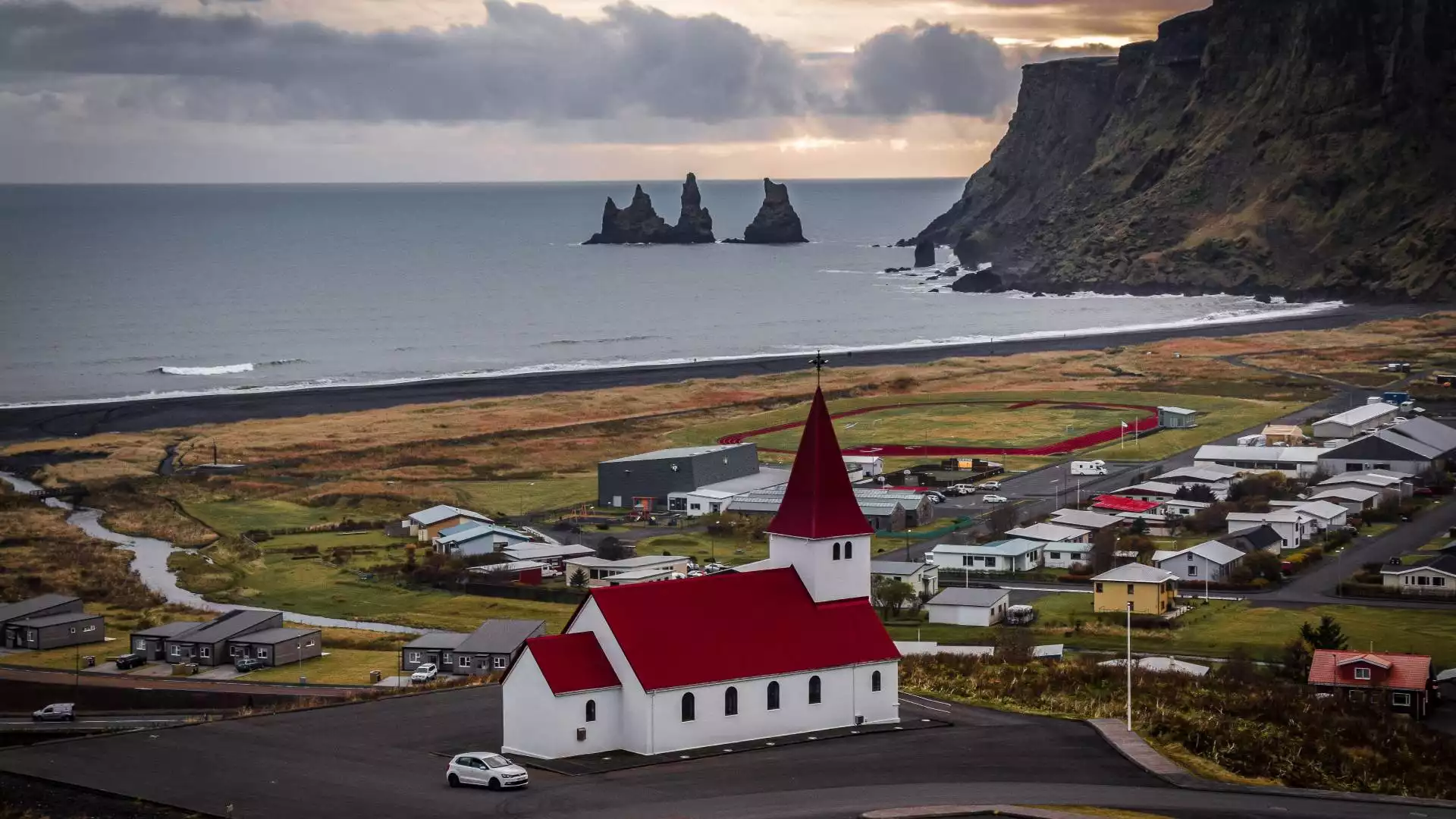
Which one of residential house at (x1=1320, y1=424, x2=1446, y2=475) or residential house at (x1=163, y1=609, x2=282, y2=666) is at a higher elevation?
residential house at (x1=1320, y1=424, x2=1446, y2=475)

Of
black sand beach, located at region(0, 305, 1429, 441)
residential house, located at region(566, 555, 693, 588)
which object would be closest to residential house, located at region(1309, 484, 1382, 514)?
residential house, located at region(566, 555, 693, 588)

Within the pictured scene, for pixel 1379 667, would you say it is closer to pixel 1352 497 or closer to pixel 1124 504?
pixel 1124 504

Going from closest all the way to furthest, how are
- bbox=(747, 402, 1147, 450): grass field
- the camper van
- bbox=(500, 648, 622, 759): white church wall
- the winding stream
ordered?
bbox=(500, 648, 622, 759): white church wall, the winding stream, the camper van, bbox=(747, 402, 1147, 450): grass field

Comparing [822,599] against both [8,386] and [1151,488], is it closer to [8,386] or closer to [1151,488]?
[1151,488]

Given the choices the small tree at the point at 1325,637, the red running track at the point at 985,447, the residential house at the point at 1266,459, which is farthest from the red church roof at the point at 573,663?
the red running track at the point at 985,447

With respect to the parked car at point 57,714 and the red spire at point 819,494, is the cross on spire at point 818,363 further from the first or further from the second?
the parked car at point 57,714

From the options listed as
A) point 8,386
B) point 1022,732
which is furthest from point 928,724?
point 8,386

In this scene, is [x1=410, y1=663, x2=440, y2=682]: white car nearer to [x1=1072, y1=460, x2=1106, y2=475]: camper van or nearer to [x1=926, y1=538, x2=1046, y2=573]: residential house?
[x1=926, y1=538, x2=1046, y2=573]: residential house

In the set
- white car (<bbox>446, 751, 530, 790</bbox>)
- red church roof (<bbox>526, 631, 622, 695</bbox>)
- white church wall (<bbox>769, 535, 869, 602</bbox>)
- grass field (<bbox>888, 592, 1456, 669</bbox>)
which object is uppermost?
white church wall (<bbox>769, 535, 869, 602</bbox>)
